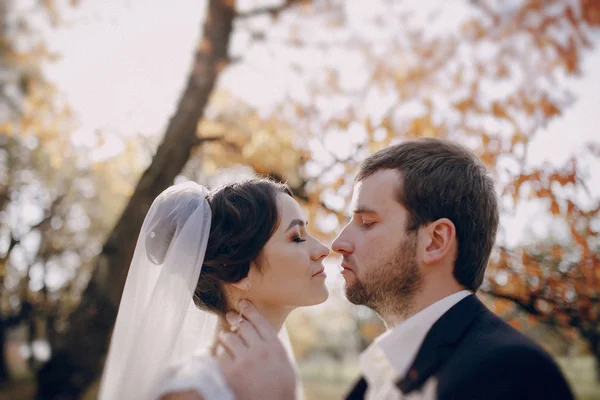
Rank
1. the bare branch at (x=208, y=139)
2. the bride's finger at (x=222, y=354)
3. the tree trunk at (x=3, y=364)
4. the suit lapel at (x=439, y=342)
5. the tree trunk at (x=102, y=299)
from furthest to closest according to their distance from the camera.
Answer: the tree trunk at (x=3, y=364) → the bare branch at (x=208, y=139) → the tree trunk at (x=102, y=299) → the bride's finger at (x=222, y=354) → the suit lapel at (x=439, y=342)

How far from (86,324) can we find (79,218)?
11.8 m

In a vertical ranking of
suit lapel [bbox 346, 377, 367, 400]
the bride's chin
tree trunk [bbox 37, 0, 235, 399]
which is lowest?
tree trunk [bbox 37, 0, 235, 399]

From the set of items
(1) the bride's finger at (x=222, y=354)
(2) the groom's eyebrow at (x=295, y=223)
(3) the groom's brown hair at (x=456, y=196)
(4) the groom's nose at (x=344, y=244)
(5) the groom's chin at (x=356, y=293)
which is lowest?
→ (1) the bride's finger at (x=222, y=354)

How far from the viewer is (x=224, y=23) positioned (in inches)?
312

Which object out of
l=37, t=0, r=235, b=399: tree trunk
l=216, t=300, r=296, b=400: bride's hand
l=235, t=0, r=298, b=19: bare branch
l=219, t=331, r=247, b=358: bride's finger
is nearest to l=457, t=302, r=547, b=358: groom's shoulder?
l=216, t=300, r=296, b=400: bride's hand

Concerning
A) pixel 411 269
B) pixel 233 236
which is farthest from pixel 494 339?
pixel 233 236

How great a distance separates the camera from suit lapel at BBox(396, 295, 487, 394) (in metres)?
2.30

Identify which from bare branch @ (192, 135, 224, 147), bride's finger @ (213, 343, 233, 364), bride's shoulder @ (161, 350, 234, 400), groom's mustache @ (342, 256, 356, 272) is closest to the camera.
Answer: bride's shoulder @ (161, 350, 234, 400)

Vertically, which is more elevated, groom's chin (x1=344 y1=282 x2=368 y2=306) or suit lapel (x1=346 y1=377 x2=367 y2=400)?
groom's chin (x1=344 y1=282 x2=368 y2=306)

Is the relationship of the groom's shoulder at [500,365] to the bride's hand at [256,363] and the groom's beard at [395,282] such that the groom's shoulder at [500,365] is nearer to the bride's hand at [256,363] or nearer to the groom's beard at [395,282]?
the groom's beard at [395,282]

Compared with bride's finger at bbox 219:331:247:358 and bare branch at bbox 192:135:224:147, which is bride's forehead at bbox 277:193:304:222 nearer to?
bride's finger at bbox 219:331:247:358

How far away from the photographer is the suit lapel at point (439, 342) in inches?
90.6

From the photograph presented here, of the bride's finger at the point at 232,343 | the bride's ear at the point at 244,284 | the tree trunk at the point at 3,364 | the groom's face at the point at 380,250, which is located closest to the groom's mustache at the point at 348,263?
the groom's face at the point at 380,250

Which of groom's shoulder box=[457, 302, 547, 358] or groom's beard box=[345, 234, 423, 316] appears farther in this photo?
groom's beard box=[345, 234, 423, 316]
